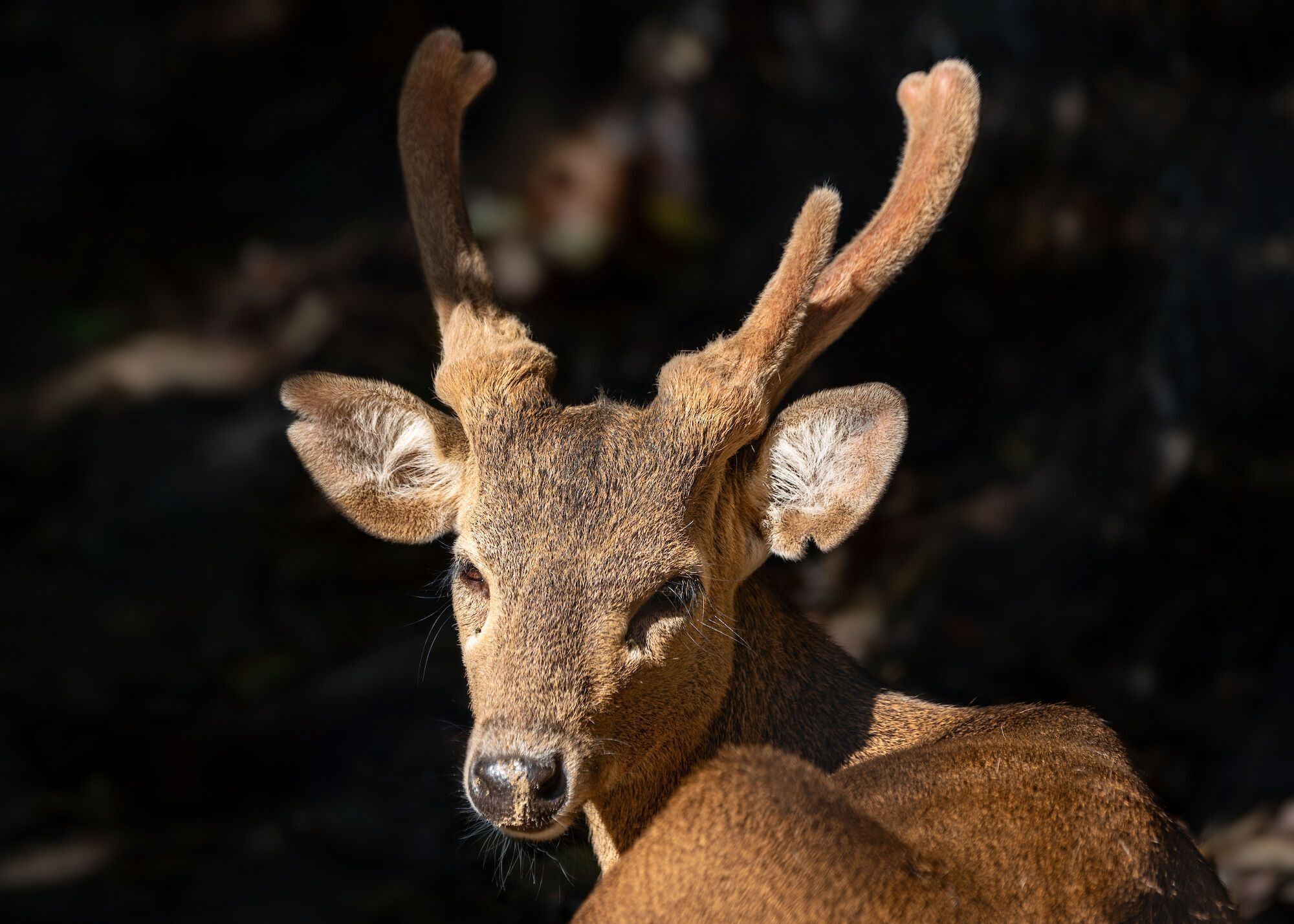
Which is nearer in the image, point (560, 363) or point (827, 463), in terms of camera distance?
point (827, 463)

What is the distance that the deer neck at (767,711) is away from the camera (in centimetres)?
358

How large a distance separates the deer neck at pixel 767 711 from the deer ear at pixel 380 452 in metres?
0.87

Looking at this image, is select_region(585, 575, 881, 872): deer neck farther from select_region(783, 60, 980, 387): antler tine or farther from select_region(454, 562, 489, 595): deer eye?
select_region(783, 60, 980, 387): antler tine

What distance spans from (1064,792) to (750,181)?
5.25 metres

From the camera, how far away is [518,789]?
3.08 metres

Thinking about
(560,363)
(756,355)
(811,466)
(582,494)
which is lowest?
(560,363)

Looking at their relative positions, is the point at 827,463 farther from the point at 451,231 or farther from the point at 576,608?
the point at 451,231

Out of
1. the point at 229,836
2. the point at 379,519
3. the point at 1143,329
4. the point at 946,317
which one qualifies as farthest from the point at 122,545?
the point at 1143,329

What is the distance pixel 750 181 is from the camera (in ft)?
25.6

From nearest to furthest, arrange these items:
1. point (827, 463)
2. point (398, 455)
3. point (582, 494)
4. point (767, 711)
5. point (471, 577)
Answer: point (582, 494) → point (471, 577) → point (827, 463) → point (767, 711) → point (398, 455)

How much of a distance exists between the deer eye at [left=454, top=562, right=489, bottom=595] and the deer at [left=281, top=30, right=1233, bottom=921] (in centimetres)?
1

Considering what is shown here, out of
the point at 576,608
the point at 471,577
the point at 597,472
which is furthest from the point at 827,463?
the point at 471,577

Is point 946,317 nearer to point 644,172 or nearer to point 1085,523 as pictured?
point 1085,523

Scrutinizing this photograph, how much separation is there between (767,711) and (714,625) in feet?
1.20
